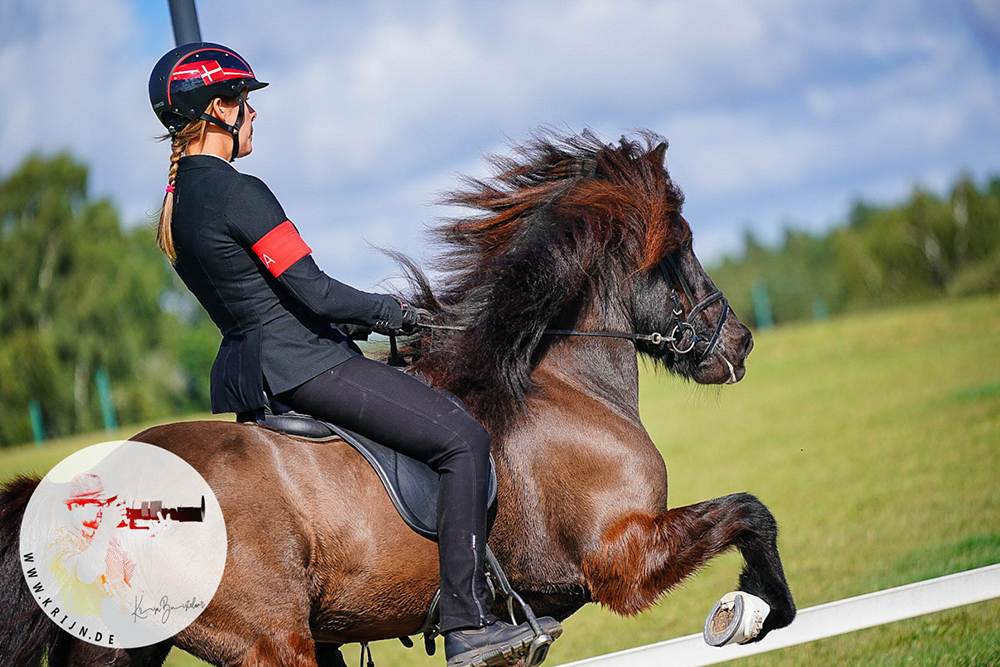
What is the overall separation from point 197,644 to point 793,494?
9.88 m

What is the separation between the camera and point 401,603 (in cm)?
367

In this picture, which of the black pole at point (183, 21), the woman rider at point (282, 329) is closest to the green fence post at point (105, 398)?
the black pole at point (183, 21)

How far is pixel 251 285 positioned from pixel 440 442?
94 cm

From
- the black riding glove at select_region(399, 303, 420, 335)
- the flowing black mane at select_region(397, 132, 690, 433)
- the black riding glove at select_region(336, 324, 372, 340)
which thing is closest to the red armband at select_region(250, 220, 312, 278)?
the black riding glove at select_region(399, 303, 420, 335)

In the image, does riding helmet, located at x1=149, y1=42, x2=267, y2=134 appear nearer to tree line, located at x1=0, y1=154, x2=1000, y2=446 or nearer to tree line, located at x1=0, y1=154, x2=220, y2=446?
tree line, located at x1=0, y1=154, x2=1000, y2=446

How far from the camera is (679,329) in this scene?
4.56 m


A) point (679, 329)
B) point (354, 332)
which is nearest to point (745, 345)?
point (679, 329)

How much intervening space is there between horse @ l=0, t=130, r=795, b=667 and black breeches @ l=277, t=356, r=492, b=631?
0.44ft

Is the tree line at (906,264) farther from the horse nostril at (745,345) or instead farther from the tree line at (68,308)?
the horse nostril at (745,345)

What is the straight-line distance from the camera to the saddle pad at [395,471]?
3.62 m

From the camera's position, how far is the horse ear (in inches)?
184

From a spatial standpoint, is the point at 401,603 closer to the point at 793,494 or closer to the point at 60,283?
the point at 793,494

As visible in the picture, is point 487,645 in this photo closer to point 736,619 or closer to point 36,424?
point 736,619

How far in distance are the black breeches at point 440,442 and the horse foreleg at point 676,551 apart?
58cm
